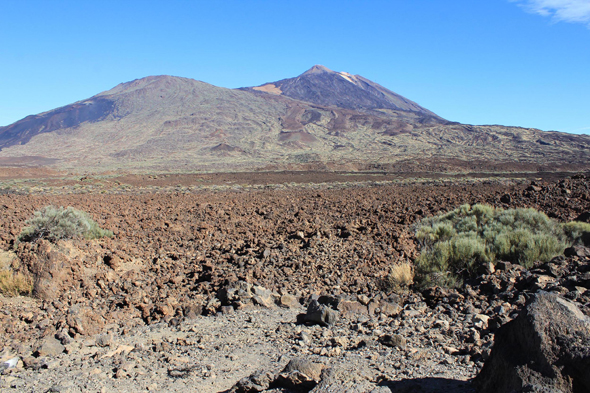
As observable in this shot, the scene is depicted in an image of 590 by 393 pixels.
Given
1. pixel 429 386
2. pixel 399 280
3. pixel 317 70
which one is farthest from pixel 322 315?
pixel 317 70

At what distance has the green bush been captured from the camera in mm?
6656

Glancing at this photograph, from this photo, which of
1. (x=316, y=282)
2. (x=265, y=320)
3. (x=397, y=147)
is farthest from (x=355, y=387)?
(x=397, y=147)

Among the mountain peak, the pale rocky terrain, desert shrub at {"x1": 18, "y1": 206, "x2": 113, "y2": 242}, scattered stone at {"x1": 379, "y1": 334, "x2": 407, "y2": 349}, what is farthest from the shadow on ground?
the mountain peak

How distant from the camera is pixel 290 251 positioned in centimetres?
809

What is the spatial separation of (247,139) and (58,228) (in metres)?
84.6

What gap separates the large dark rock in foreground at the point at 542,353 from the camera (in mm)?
2523

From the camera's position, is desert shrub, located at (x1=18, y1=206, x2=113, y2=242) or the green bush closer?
the green bush

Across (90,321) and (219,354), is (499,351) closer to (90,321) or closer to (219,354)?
(219,354)

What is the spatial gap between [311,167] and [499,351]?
172ft

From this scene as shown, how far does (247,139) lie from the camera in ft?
302

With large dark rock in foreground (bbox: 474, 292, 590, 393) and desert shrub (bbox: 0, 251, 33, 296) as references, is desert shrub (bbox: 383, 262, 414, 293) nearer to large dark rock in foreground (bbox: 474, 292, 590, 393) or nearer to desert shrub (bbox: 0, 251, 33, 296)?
large dark rock in foreground (bbox: 474, 292, 590, 393)

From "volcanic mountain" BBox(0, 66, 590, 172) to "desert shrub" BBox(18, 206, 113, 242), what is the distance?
46376 mm

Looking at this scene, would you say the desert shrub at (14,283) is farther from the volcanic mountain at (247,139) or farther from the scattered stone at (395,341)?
the volcanic mountain at (247,139)

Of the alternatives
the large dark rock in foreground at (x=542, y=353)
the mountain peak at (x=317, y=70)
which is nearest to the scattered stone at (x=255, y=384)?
the large dark rock in foreground at (x=542, y=353)
